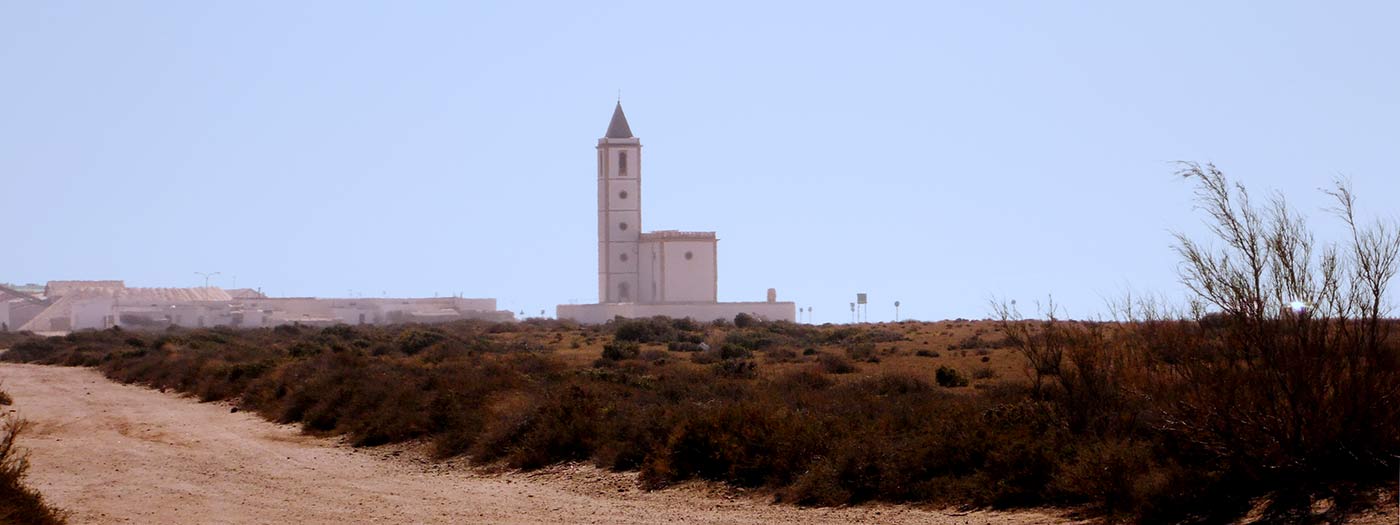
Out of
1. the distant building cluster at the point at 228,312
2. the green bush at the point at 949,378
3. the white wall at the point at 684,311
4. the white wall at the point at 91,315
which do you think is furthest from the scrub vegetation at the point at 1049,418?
the white wall at the point at 91,315

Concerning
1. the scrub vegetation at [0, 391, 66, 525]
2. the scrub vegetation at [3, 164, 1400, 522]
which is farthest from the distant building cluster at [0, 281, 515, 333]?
the scrub vegetation at [0, 391, 66, 525]

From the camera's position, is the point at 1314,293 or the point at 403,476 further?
the point at 403,476

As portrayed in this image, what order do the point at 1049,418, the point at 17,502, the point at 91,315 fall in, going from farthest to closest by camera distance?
the point at 91,315, the point at 1049,418, the point at 17,502

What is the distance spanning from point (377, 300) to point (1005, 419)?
9385 centimetres

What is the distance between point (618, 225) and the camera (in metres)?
83.3

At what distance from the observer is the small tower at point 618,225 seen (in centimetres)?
8319

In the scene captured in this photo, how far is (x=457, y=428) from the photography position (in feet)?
71.2

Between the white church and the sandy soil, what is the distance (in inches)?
2248

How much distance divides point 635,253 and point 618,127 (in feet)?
25.7

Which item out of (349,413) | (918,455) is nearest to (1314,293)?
(918,455)

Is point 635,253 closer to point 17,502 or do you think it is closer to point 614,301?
point 614,301

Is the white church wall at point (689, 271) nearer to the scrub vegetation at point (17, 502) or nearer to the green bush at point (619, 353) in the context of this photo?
the green bush at point (619, 353)

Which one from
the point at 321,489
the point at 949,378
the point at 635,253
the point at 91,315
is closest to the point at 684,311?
the point at 635,253

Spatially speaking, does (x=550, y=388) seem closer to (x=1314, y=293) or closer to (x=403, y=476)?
(x=403, y=476)
